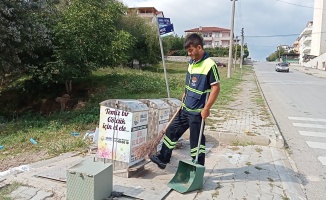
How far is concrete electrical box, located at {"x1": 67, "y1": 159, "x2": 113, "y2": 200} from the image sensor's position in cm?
324

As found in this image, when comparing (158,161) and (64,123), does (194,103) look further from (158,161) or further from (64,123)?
(64,123)

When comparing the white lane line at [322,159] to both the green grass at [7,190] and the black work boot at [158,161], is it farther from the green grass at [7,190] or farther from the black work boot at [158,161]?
the green grass at [7,190]

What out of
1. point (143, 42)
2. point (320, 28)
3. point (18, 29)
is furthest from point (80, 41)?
point (320, 28)

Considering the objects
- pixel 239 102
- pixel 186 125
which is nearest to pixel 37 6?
pixel 186 125

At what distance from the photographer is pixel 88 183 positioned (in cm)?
325

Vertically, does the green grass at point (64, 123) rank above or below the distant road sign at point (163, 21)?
below

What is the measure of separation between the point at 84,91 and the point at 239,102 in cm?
704

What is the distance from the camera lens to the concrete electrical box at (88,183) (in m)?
3.24

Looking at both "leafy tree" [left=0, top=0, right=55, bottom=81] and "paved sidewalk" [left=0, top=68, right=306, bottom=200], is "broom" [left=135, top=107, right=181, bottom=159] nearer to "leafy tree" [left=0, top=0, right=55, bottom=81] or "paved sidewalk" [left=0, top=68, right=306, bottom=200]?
"paved sidewalk" [left=0, top=68, right=306, bottom=200]

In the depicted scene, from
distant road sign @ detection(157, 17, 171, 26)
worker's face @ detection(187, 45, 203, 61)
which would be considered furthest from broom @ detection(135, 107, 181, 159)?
distant road sign @ detection(157, 17, 171, 26)

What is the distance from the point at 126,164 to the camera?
4086 mm

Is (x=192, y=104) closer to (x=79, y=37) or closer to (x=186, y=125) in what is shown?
(x=186, y=125)

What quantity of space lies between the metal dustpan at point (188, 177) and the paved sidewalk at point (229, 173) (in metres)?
0.09

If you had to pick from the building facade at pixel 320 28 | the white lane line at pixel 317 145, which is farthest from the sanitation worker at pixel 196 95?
the building facade at pixel 320 28
